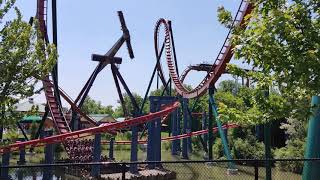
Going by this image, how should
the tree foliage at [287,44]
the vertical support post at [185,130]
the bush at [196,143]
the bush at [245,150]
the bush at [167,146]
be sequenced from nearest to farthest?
the tree foliage at [287,44] → the bush at [245,150] → the vertical support post at [185,130] → the bush at [196,143] → the bush at [167,146]

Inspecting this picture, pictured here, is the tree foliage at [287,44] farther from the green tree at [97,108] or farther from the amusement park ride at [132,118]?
the green tree at [97,108]

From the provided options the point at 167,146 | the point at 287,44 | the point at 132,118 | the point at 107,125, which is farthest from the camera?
the point at 167,146

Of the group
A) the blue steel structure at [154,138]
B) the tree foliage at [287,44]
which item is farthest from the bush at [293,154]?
the tree foliage at [287,44]

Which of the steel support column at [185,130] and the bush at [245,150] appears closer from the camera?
the bush at [245,150]

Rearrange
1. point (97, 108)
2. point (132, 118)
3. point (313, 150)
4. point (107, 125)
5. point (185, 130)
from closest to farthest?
point (313, 150), point (107, 125), point (132, 118), point (185, 130), point (97, 108)

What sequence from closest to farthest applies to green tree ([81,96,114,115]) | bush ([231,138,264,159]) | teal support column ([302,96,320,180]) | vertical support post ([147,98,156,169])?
teal support column ([302,96,320,180]), vertical support post ([147,98,156,169]), bush ([231,138,264,159]), green tree ([81,96,114,115])

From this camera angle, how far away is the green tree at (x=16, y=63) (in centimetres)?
703

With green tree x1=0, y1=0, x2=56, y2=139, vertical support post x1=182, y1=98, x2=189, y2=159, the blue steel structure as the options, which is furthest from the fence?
green tree x1=0, y1=0, x2=56, y2=139

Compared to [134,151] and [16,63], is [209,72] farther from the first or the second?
[16,63]

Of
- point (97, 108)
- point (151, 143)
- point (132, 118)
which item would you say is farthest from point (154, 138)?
point (97, 108)

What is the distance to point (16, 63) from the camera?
714cm

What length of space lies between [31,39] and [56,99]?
14.7 m

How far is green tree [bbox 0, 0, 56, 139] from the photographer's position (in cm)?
703

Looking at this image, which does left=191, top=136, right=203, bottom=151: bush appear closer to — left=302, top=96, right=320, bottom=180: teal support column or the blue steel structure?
the blue steel structure
